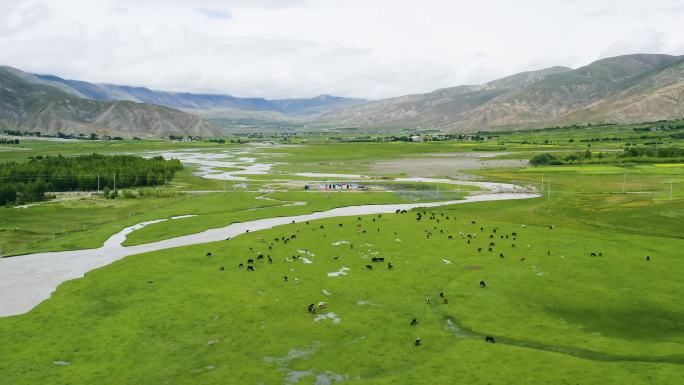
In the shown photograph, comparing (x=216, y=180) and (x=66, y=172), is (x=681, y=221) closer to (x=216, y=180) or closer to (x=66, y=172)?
(x=216, y=180)

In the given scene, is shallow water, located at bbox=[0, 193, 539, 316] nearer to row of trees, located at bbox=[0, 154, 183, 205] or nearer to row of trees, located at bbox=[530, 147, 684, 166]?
row of trees, located at bbox=[0, 154, 183, 205]

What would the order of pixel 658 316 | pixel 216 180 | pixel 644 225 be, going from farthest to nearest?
pixel 216 180 < pixel 644 225 < pixel 658 316

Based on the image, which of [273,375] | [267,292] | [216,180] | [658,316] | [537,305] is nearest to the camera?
[273,375]

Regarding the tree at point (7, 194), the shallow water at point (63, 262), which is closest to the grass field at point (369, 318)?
the shallow water at point (63, 262)

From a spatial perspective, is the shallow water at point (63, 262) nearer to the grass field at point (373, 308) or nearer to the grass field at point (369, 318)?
the grass field at point (373, 308)

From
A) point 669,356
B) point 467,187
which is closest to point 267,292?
point 669,356

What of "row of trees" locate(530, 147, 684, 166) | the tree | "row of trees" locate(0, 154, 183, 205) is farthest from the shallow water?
"row of trees" locate(530, 147, 684, 166)
